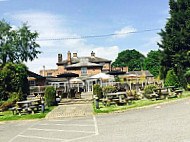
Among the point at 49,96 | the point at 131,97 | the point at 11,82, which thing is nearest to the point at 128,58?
the point at 11,82

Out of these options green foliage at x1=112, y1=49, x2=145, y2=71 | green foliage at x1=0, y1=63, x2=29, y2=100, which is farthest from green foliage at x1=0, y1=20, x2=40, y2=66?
green foliage at x1=112, y1=49, x2=145, y2=71

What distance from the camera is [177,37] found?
25.9 m

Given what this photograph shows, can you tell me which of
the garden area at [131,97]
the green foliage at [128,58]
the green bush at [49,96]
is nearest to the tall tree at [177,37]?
the garden area at [131,97]

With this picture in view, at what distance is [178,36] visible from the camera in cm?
2578

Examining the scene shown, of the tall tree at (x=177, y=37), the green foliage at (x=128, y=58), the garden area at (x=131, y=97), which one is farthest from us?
the green foliage at (x=128, y=58)

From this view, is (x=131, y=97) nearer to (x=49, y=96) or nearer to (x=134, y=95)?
(x=134, y=95)

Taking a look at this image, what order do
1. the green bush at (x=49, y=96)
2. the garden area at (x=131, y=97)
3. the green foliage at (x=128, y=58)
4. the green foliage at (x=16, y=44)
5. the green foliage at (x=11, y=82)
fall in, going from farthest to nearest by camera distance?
the green foliage at (x=128, y=58)
the green foliage at (x=16, y=44)
the green foliage at (x=11, y=82)
the green bush at (x=49, y=96)
the garden area at (x=131, y=97)

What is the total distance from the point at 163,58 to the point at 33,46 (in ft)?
96.8

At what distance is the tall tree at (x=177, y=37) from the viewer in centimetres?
2512

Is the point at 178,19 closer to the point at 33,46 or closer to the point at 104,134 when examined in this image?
the point at 104,134

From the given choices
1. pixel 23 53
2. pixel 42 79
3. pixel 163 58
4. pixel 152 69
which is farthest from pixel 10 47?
pixel 152 69

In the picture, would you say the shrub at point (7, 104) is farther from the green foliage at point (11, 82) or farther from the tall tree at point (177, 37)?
the tall tree at point (177, 37)

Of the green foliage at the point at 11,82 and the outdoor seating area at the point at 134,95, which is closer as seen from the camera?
the outdoor seating area at the point at 134,95

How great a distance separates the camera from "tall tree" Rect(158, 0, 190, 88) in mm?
25125
